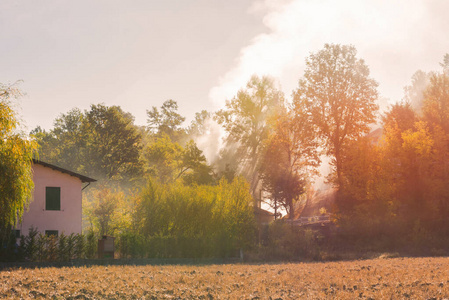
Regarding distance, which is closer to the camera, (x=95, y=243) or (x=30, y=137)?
(x=30, y=137)

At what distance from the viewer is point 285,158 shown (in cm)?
6912

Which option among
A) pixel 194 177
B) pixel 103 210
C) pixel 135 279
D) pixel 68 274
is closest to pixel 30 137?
pixel 68 274

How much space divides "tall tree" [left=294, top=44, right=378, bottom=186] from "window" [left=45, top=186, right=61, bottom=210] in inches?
1236

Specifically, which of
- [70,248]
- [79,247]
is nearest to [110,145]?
[79,247]

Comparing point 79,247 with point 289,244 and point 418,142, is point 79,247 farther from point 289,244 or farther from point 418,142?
point 418,142

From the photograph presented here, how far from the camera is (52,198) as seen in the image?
3944 centimetres

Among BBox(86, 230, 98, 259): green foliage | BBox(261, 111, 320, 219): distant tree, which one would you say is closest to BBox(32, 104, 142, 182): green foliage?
BBox(261, 111, 320, 219): distant tree

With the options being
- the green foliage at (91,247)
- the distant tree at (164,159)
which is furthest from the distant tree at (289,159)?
the green foliage at (91,247)

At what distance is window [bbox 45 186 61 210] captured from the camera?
3920 centimetres

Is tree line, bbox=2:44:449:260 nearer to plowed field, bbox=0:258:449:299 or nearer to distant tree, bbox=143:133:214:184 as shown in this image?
distant tree, bbox=143:133:214:184

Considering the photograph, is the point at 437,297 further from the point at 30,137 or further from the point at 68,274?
the point at 30,137

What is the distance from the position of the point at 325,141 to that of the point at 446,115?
50.0 feet

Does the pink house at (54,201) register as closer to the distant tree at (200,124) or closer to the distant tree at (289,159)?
the distant tree at (289,159)

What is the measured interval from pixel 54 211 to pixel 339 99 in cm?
3464
